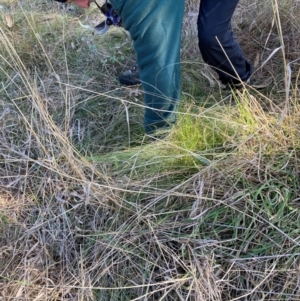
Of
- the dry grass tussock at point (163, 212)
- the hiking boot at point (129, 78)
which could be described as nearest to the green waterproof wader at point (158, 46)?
the dry grass tussock at point (163, 212)

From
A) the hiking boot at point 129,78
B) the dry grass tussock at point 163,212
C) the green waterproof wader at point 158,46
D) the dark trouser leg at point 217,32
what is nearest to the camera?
the dry grass tussock at point 163,212

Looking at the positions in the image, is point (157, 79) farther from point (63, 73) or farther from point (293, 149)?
point (63, 73)

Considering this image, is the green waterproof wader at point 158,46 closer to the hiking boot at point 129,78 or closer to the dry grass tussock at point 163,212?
the dry grass tussock at point 163,212

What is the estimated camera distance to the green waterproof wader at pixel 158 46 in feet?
4.24

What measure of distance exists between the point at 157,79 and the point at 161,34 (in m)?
0.15

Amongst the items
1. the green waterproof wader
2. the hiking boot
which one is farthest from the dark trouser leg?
the hiking boot

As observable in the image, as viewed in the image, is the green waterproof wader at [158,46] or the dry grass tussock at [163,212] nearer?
the dry grass tussock at [163,212]

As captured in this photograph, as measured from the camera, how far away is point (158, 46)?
134 centimetres

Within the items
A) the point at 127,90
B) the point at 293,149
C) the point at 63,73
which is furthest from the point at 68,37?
the point at 293,149

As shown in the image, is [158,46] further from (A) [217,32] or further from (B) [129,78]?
(B) [129,78]

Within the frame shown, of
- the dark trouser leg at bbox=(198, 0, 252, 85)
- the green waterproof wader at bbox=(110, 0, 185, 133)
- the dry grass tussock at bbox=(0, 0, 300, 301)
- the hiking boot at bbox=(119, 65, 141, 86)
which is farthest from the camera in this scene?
the hiking boot at bbox=(119, 65, 141, 86)

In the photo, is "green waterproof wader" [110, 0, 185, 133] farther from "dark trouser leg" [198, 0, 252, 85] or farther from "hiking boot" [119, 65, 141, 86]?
"hiking boot" [119, 65, 141, 86]

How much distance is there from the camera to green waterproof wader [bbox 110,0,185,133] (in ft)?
4.24

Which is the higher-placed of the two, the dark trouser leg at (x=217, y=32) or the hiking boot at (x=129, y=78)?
the dark trouser leg at (x=217, y=32)
